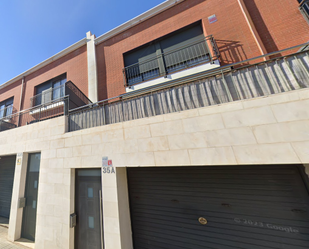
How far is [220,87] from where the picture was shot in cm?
314

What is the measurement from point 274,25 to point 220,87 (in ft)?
15.6

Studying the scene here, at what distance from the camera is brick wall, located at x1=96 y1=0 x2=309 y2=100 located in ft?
15.5

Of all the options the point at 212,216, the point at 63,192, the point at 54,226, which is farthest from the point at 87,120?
the point at 212,216

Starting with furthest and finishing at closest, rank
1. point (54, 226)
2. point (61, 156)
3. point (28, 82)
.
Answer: point (28, 82)
point (61, 156)
point (54, 226)

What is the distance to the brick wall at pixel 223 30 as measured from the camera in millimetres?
4738

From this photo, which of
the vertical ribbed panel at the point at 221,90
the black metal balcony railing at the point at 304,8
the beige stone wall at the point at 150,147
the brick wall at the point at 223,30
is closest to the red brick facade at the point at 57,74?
the brick wall at the point at 223,30

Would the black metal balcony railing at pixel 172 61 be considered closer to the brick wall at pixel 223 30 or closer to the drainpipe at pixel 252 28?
the brick wall at pixel 223 30

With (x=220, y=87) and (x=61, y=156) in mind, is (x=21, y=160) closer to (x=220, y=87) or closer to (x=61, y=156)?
(x=61, y=156)

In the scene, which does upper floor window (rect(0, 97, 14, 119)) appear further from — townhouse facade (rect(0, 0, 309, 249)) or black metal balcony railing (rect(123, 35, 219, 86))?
black metal balcony railing (rect(123, 35, 219, 86))

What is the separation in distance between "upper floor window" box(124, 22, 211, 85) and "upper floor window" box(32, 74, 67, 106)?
5.18 meters

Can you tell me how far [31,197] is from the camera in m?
5.21

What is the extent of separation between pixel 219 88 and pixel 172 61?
3.67 meters

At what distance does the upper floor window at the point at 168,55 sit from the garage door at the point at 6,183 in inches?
336

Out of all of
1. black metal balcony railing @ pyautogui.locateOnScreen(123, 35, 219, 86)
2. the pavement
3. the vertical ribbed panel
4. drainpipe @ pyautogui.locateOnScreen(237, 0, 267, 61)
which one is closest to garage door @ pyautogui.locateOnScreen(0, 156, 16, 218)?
the pavement
